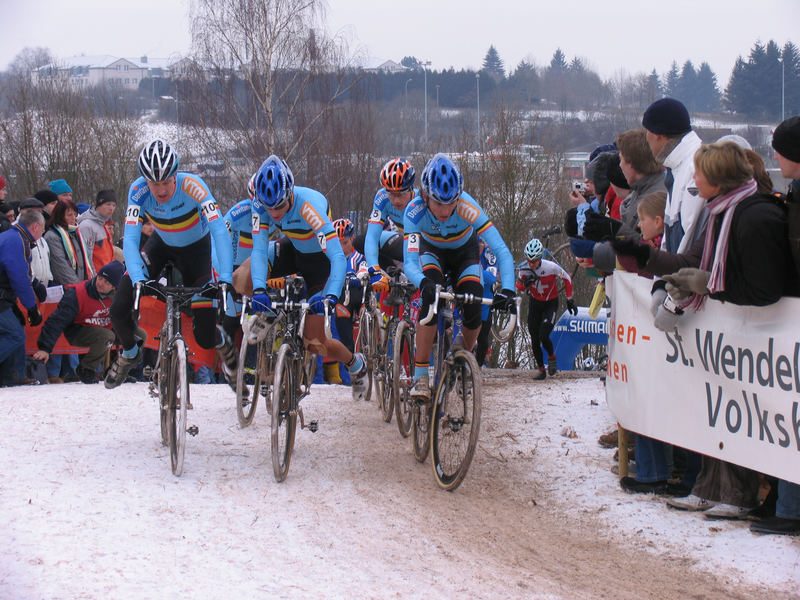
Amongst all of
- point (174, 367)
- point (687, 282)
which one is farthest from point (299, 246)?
point (687, 282)

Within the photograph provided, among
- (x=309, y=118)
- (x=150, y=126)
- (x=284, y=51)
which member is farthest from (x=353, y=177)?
(x=150, y=126)

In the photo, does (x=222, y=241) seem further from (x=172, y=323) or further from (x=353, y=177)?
(x=353, y=177)

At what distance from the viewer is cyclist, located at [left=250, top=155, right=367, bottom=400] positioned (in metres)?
7.16

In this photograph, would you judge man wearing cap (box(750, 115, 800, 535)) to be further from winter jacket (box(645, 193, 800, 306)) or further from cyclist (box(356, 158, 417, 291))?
cyclist (box(356, 158, 417, 291))

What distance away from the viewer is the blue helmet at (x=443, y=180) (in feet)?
23.4

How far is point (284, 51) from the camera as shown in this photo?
90.1 feet

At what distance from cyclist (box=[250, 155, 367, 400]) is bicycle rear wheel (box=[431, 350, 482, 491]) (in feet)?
3.81

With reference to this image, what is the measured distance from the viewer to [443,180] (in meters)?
7.14

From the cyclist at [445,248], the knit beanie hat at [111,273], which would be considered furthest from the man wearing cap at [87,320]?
the cyclist at [445,248]

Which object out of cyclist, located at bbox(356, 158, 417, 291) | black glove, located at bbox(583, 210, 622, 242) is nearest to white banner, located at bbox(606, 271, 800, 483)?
black glove, located at bbox(583, 210, 622, 242)

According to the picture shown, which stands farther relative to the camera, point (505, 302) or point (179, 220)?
point (179, 220)

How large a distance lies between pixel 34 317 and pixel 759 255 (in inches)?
350

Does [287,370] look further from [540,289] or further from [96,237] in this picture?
[540,289]

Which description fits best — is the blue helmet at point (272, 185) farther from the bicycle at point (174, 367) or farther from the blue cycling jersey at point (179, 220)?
the bicycle at point (174, 367)
